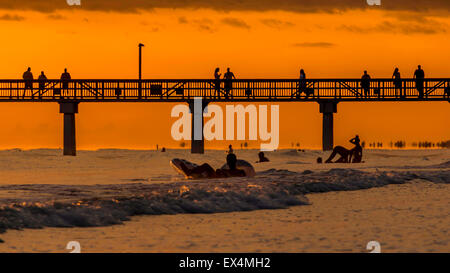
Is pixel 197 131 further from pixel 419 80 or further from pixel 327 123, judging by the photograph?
pixel 419 80

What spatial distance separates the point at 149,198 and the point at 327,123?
33.6m

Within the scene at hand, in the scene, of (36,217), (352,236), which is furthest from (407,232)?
(36,217)

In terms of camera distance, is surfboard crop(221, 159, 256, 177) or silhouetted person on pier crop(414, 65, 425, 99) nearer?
surfboard crop(221, 159, 256, 177)

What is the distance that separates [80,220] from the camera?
1434 cm

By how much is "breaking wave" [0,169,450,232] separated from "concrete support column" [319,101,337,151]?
79.2 feet

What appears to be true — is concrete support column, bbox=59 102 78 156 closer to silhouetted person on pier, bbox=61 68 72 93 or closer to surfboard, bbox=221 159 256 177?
silhouetted person on pier, bbox=61 68 72 93

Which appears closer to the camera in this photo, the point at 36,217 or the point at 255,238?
the point at 255,238

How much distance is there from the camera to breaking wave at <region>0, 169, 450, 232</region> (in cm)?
1433

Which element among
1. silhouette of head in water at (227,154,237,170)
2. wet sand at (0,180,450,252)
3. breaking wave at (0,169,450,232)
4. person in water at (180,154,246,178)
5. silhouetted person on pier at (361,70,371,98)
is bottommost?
wet sand at (0,180,450,252)

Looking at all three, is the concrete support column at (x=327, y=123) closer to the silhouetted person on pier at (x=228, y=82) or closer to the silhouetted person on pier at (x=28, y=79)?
the silhouetted person on pier at (x=228, y=82)

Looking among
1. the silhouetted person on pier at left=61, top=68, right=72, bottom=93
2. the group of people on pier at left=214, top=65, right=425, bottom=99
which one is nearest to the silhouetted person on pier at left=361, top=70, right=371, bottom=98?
the group of people on pier at left=214, top=65, right=425, bottom=99
